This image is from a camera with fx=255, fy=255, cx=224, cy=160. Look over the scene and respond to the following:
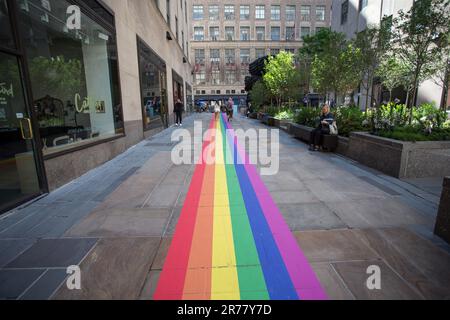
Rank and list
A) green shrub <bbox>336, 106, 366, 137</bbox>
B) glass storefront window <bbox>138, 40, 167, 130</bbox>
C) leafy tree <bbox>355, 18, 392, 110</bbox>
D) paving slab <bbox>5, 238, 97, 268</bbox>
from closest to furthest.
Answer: paving slab <bbox>5, 238, 97, 268</bbox>, leafy tree <bbox>355, 18, 392, 110</bbox>, green shrub <bbox>336, 106, 366, 137</bbox>, glass storefront window <bbox>138, 40, 167, 130</bbox>

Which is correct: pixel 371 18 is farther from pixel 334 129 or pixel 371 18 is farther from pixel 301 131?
pixel 334 129

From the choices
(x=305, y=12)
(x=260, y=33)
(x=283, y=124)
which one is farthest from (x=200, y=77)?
(x=283, y=124)

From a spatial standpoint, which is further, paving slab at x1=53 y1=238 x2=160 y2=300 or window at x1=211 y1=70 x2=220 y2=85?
window at x1=211 y1=70 x2=220 y2=85

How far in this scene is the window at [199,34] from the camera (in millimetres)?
60094

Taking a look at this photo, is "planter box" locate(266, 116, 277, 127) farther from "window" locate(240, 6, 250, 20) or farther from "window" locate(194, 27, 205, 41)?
"window" locate(240, 6, 250, 20)

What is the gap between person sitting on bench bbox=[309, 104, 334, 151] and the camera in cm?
824

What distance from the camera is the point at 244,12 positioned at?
59625 mm

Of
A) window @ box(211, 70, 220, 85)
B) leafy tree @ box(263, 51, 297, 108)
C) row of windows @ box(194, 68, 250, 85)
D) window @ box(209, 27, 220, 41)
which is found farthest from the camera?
window @ box(211, 70, 220, 85)

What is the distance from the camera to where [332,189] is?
16.2 ft

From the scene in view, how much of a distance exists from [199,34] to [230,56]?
8.88 m

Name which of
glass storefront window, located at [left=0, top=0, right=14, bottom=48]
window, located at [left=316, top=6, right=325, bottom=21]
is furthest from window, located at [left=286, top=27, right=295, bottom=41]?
glass storefront window, located at [left=0, top=0, right=14, bottom=48]

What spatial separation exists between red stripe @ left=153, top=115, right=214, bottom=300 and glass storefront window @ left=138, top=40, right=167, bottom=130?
899 centimetres
